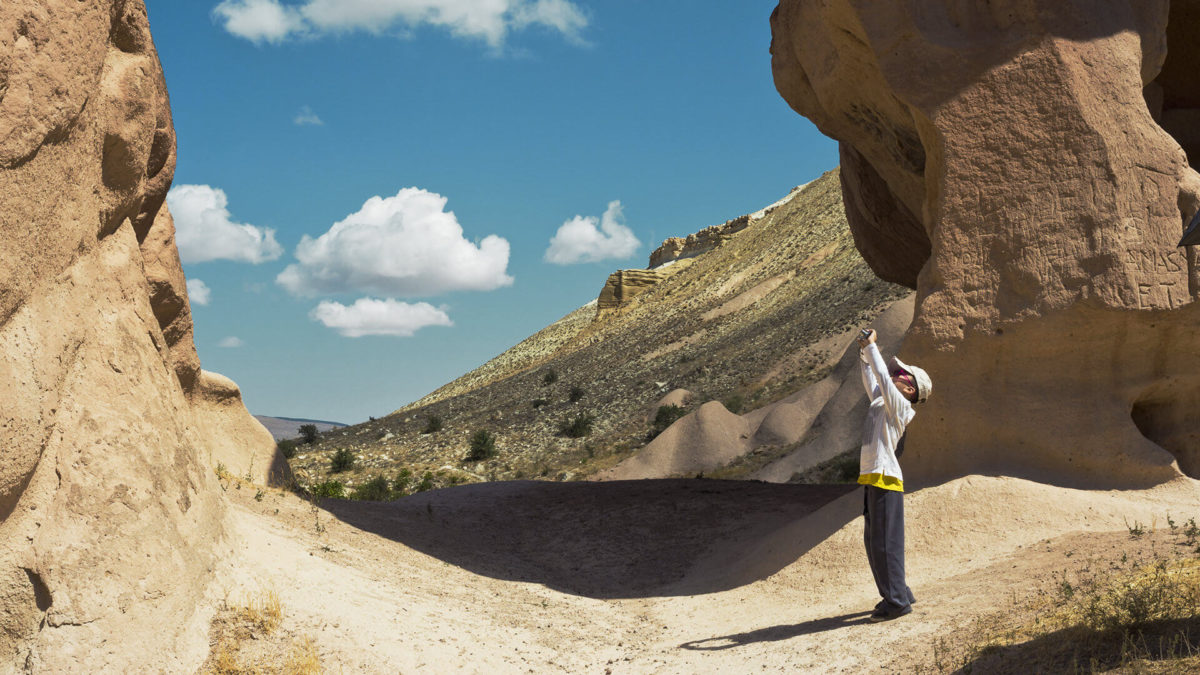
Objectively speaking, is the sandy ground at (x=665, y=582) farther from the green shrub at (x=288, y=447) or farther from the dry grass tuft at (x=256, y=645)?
the green shrub at (x=288, y=447)

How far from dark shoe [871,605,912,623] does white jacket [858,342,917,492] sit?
86 cm

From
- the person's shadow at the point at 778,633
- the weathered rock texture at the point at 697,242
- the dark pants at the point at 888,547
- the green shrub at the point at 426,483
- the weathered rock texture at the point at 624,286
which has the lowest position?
the person's shadow at the point at 778,633

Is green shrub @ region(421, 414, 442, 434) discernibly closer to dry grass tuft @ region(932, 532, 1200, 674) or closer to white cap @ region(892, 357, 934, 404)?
white cap @ region(892, 357, 934, 404)

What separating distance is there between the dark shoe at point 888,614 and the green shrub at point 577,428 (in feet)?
85.1

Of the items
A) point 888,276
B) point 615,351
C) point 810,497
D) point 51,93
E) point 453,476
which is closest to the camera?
point 51,93

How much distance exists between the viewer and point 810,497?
541 inches

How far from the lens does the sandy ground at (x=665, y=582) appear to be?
261 inches

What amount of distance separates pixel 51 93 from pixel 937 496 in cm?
789

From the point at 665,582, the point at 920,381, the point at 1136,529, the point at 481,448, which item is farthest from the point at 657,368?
the point at 920,381

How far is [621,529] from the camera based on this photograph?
13.0 metres

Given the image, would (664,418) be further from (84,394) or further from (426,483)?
(84,394)

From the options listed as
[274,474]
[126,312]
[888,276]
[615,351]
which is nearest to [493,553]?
[274,474]

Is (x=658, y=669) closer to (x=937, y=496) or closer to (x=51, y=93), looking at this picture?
(x=937, y=496)

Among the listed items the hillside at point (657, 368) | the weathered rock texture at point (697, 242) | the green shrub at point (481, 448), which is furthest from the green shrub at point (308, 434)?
the weathered rock texture at point (697, 242)
